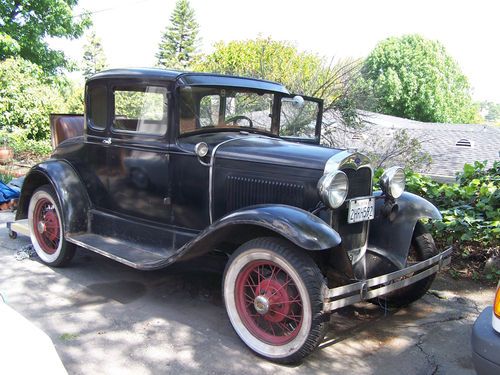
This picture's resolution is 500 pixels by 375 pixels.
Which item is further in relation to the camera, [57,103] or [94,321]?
[57,103]

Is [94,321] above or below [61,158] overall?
below

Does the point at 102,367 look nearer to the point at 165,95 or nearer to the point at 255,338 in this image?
the point at 255,338

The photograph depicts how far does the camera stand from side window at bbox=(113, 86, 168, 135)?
13.2 feet

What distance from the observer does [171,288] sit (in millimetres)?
4297

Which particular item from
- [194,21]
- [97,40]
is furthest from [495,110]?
[97,40]

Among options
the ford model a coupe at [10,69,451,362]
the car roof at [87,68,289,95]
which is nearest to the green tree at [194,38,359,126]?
the ford model a coupe at [10,69,451,362]

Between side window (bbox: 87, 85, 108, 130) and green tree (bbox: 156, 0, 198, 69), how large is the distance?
168 ft

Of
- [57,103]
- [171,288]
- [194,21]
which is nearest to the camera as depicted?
[171,288]

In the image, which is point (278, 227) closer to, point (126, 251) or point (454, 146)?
point (126, 251)

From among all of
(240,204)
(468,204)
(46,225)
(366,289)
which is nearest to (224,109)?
(240,204)

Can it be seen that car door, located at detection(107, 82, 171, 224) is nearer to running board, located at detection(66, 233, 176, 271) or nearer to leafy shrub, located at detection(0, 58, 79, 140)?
running board, located at detection(66, 233, 176, 271)

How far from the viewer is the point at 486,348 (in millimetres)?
2174

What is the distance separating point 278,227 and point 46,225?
297cm

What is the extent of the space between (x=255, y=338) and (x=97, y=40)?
6154 centimetres
